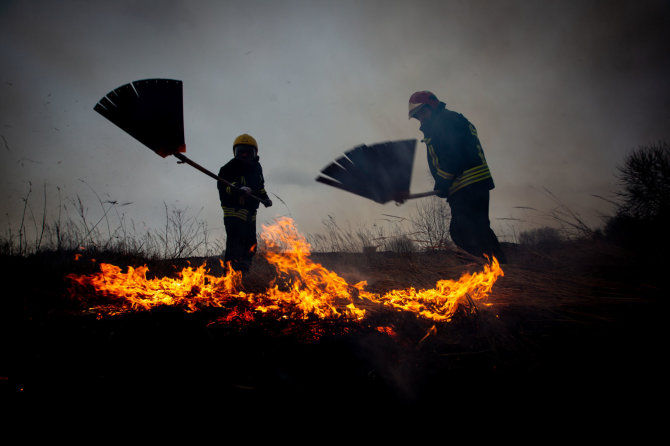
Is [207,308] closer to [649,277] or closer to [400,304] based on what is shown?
[400,304]

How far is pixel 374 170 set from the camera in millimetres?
3732

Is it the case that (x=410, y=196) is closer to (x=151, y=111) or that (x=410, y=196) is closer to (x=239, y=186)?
(x=239, y=186)

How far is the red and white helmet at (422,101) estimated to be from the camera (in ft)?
12.6

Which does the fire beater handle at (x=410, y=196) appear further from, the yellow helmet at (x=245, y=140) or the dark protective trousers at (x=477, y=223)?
the yellow helmet at (x=245, y=140)

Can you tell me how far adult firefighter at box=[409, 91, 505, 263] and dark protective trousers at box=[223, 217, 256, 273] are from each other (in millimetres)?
3435

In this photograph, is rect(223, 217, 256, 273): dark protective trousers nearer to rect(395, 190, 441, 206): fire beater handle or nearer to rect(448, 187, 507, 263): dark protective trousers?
rect(395, 190, 441, 206): fire beater handle

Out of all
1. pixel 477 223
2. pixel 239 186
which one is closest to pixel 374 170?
pixel 477 223

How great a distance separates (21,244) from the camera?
4590 mm

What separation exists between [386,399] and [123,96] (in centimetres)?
414

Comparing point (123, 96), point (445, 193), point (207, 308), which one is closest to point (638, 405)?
point (207, 308)

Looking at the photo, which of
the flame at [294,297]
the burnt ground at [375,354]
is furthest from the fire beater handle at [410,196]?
the burnt ground at [375,354]

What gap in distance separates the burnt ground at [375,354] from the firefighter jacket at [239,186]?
9.31 feet

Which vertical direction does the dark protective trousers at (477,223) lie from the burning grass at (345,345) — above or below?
above

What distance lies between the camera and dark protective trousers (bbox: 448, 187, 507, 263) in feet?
11.2
